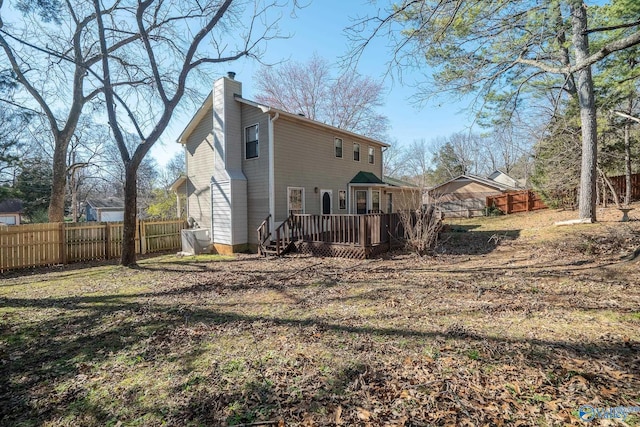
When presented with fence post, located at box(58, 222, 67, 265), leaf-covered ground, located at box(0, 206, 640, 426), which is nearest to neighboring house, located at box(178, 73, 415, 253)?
fence post, located at box(58, 222, 67, 265)

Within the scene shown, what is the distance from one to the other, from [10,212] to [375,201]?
35643 millimetres

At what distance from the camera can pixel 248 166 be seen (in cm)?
1212

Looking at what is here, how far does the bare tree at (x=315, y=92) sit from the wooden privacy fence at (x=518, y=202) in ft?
43.6

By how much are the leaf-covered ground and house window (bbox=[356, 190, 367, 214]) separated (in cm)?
913

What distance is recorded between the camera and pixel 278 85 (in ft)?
85.9

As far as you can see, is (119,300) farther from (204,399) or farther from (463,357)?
(463,357)

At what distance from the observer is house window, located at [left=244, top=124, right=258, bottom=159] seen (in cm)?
1189

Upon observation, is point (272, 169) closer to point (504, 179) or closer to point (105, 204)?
point (105, 204)

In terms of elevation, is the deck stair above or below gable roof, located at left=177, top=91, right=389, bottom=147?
below

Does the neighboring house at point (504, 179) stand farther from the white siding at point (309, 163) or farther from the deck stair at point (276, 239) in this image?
the deck stair at point (276, 239)

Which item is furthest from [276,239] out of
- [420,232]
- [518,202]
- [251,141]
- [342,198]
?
[518,202]

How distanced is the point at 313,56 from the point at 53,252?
22.8 m

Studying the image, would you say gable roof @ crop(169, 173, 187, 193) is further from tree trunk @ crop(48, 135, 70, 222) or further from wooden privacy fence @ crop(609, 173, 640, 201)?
wooden privacy fence @ crop(609, 173, 640, 201)

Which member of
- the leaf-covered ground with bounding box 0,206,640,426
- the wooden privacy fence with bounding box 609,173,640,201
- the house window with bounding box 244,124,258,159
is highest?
the house window with bounding box 244,124,258,159
